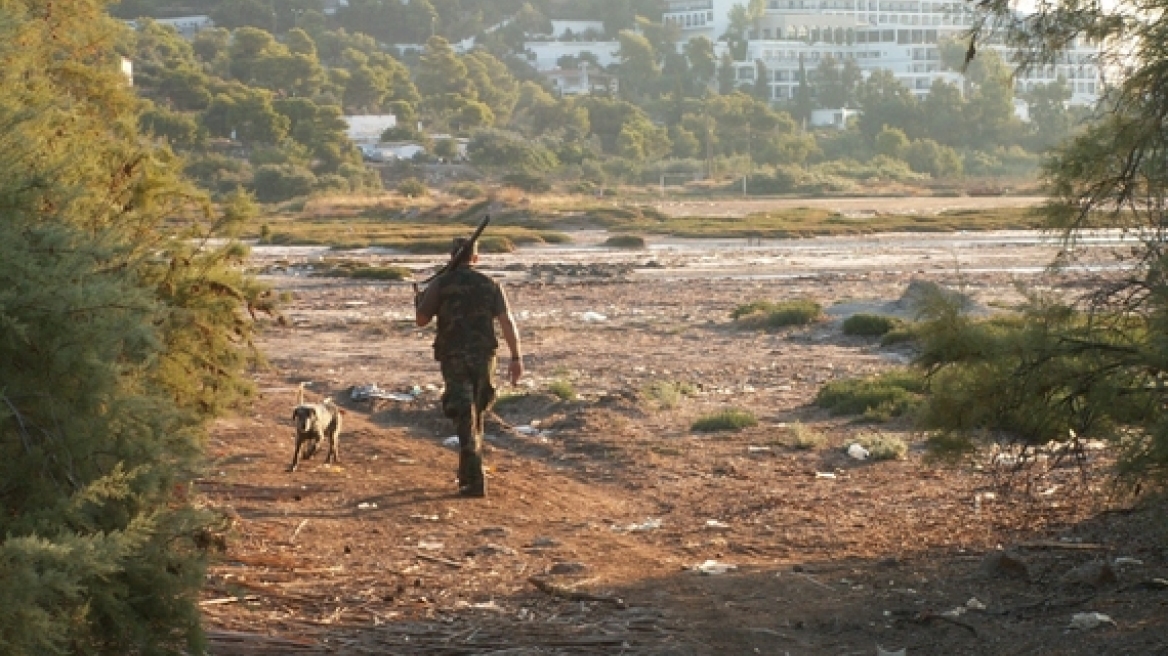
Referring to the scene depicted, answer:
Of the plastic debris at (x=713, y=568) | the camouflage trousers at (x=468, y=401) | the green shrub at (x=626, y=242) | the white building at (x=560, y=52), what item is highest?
the white building at (x=560, y=52)

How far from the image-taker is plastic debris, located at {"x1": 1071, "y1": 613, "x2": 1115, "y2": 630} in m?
8.27

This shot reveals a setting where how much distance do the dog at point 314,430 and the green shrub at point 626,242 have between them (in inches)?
1462

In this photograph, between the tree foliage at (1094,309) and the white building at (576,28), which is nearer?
the tree foliage at (1094,309)

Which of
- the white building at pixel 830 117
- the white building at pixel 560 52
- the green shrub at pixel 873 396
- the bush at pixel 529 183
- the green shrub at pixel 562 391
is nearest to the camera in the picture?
the green shrub at pixel 873 396

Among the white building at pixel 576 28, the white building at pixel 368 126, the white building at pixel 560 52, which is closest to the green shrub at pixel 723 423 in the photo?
the white building at pixel 368 126

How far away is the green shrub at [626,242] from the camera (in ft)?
167

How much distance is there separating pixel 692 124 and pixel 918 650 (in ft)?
389

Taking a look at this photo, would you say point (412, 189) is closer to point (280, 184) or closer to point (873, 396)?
point (280, 184)

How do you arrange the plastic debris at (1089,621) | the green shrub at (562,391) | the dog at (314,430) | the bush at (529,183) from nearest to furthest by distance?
the plastic debris at (1089,621)
the dog at (314,430)
the green shrub at (562,391)
the bush at (529,183)

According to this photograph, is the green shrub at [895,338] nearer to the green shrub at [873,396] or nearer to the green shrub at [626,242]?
the green shrub at [873,396]

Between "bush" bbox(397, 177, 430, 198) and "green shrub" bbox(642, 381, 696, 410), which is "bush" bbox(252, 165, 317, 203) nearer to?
"bush" bbox(397, 177, 430, 198)

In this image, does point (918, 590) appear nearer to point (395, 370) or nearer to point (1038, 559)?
point (1038, 559)

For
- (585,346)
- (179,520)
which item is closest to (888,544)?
(179,520)

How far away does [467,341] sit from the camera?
39.5 feet
